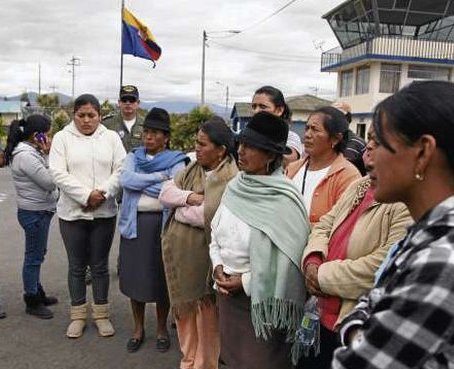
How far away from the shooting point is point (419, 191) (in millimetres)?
1209

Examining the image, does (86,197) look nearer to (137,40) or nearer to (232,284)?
(232,284)

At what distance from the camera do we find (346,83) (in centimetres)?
3634

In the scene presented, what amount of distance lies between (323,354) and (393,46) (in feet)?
107

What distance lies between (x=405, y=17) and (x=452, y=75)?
5.25m

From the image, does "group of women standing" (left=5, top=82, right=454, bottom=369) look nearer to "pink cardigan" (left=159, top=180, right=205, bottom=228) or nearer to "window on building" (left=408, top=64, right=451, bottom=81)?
"pink cardigan" (left=159, top=180, right=205, bottom=228)

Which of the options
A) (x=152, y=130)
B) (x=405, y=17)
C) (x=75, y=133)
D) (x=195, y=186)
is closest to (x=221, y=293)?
(x=195, y=186)

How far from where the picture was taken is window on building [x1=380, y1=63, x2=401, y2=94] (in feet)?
107

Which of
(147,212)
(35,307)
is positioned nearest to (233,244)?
(147,212)

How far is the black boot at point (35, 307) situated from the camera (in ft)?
14.7

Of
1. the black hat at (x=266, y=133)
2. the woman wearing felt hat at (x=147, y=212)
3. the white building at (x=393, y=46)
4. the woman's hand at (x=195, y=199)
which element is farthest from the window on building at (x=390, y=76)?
the black hat at (x=266, y=133)

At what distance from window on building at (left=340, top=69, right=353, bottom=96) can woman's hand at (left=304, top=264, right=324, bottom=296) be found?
113 ft

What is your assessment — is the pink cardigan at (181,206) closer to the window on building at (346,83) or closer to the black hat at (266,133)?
the black hat at (266,133)

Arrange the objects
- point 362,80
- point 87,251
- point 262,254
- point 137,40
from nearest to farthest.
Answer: point 262,254 < point 87,251 < point 137,40 < point 362,80

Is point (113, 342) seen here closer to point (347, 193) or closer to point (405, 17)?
point (347, 193)
